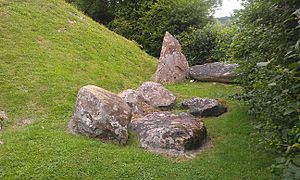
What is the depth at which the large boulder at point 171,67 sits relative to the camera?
11.8 metres

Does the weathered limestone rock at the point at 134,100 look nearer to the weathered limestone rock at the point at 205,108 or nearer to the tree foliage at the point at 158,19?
the weathered limestone rock at the point at 205,108

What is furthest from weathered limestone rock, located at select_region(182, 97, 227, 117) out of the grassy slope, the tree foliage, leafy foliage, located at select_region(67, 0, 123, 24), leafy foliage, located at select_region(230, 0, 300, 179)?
leafy foliage, located at select_region(67, 0, 123, 24)

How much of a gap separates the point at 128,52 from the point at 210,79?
3.52m

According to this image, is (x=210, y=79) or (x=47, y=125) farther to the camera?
(x=210, y=79)

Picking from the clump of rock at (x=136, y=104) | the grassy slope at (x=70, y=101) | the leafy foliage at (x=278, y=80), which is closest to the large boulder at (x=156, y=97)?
the clump of rock at (x=136, y=104)

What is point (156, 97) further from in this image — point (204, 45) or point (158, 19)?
point (158, 19)

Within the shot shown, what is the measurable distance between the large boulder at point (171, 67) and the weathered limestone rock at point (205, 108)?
11.1 ft

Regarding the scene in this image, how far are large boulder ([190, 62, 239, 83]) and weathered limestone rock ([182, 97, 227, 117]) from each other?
10.5ft

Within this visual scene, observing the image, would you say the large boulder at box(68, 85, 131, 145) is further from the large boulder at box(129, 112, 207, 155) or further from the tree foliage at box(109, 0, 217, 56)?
the tree foliage at box(109, 0, 217, 56)

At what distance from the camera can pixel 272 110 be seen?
386 centimetres

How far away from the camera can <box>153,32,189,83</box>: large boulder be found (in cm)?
1184

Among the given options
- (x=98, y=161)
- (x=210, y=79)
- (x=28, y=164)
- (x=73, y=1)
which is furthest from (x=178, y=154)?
(x=73, y=1)

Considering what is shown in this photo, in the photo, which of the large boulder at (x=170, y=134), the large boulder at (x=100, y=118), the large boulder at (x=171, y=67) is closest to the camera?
the large boulder at (x=170, y=134)

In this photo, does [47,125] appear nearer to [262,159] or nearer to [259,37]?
[262,159]
